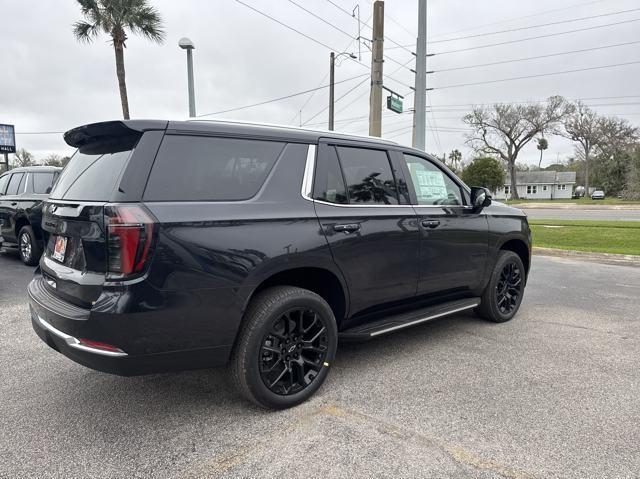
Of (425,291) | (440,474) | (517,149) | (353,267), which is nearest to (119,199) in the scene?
(353,267)

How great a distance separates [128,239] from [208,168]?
2.16ft

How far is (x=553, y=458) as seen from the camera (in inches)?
97.1

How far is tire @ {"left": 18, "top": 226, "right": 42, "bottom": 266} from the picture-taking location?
7.88 metres

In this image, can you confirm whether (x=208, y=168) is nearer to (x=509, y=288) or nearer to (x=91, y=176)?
(x=91, y=176)

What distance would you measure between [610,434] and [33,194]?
8909 mm

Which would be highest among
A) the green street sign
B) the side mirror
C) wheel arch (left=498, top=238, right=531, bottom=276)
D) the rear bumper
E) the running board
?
the green street sign

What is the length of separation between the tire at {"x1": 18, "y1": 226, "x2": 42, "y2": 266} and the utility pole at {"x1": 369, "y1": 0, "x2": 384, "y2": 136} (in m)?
8.14

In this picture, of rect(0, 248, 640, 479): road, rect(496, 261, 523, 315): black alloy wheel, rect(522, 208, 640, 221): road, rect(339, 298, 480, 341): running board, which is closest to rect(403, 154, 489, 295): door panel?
rect(339, 298, 480, 341): running board

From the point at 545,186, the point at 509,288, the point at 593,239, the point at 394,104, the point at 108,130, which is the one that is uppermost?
the point at 394,104

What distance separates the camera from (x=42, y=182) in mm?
8047

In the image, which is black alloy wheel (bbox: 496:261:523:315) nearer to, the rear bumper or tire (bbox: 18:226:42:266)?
the rear bumper

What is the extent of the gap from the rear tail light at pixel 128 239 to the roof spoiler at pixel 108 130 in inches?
19.8

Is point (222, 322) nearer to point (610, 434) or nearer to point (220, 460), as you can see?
point (220, 460)

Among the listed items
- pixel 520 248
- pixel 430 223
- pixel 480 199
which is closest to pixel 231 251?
pixel 430 223
